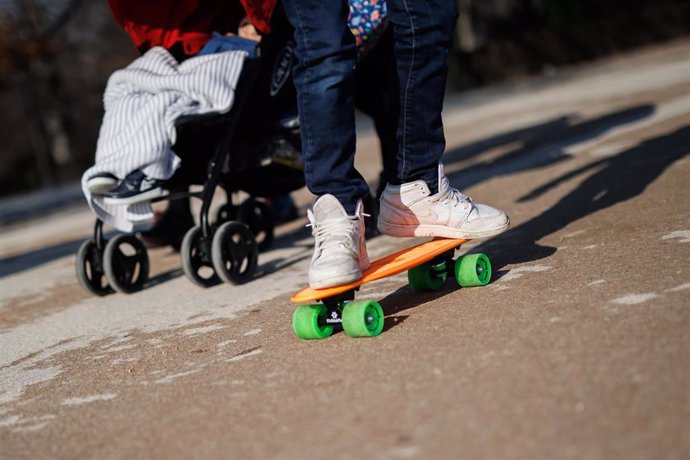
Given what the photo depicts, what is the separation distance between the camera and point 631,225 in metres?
4.03

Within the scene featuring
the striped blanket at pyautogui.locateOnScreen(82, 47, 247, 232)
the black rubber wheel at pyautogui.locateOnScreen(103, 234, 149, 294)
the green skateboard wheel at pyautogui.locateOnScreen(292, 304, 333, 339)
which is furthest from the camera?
the black rubber wheel at pyautogui.locateOnScreen(103, 234, 149, 294)

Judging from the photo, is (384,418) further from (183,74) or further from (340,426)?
(183,74)

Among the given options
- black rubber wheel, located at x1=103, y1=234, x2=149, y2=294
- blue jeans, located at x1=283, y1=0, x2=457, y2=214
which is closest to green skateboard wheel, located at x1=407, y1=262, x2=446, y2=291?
blue jeans, located at x1=283, y1=0, x2=457, y2=214

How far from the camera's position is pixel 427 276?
340cm

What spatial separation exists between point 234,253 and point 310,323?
5.27 ft

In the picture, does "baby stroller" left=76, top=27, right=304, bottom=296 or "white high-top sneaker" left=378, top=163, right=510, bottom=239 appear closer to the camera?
"white high-top sneaker" left=378, top=163, right=510, bottom=239

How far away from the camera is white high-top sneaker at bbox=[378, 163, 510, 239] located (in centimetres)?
334

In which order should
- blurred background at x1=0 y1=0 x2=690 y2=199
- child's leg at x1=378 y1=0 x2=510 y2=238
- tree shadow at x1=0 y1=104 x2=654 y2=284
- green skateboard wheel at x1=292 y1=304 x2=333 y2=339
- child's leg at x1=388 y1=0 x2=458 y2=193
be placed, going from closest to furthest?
green skateboard wheel at x1=292 y1=304 x2=333 y2=339 → child's leg at x1=388 y1=0 x2=458 y2=193 → child's leg at x1=378 y1=0 x2=510 y2=238 → tree shadow at x1=0 y1=104 x2=654 y2=284 → blurred background at x1=0 y1=0 x2=690 y2=199

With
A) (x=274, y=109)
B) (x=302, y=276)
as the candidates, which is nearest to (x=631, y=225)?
(x=302, y=276)

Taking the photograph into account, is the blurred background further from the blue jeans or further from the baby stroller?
the blue jeans

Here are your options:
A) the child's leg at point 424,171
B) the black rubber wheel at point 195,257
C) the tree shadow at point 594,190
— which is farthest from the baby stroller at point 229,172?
the child's leg at point 424,171

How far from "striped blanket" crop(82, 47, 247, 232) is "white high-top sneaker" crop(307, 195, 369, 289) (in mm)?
1405

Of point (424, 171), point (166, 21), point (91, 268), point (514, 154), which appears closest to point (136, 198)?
point (91, 268)

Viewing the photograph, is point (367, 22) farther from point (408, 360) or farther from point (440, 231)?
point (408, 360)
